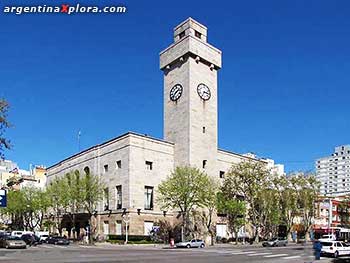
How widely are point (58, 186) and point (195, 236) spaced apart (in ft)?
81.7

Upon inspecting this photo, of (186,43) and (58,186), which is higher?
(186,43)

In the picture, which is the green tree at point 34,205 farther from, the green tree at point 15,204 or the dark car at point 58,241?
the dark car at point 58,241

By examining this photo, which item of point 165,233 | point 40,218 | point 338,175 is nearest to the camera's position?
point 338,175

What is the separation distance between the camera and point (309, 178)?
73.2 meters

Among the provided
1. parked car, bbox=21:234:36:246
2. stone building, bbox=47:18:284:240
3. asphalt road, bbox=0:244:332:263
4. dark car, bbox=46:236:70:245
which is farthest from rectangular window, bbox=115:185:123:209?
asphalt road, bbox=0:244:332:263

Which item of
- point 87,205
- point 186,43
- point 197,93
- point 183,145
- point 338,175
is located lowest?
point 87,205

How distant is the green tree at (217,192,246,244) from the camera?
66312 mm

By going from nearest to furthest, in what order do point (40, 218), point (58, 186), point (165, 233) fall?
1. point (165, 233)
2. point (58, 186)
3. point (40, 218)

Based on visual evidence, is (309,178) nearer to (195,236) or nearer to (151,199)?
(195,236)

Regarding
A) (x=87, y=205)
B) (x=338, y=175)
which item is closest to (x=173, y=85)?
(x=87, y=205)

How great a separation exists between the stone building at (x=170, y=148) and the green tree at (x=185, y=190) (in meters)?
5.79

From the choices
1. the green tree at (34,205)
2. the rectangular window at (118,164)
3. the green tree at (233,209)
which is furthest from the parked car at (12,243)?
the green tree at (34,205)

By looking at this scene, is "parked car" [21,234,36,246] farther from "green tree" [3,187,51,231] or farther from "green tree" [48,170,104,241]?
"green tree" [3,187,51,231]

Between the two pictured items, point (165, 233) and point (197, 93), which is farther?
point (197, 93)
